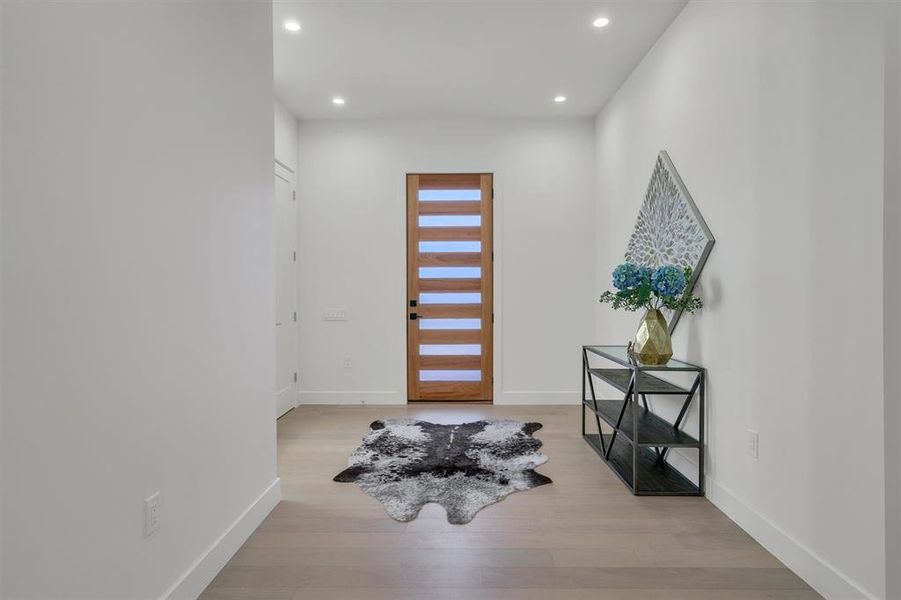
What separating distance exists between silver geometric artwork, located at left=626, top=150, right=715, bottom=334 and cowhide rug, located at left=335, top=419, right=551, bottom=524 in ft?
4.44

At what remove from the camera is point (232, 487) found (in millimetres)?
2041

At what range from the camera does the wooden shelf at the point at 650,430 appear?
2.58m

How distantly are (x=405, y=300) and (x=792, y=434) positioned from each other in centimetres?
341

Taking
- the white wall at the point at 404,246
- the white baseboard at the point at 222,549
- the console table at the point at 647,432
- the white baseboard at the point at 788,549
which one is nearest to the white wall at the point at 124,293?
the white baseboard at the point at 222,549

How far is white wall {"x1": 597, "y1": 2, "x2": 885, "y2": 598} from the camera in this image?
5.21 feet

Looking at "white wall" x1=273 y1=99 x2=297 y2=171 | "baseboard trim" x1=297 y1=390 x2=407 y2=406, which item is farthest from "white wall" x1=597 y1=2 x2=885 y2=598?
"white wall" x1=273 y1=99 x2=297 y2=171

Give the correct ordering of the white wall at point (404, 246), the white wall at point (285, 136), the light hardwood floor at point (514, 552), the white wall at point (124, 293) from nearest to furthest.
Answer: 1. the white wall at point (124, 293)
2. the light hardwood floor at point (514, 552)
3. the white wall at point (285, 136)
4. the white wall at point (404, 246)

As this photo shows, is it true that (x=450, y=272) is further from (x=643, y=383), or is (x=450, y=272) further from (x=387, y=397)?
(x=643, y=383)

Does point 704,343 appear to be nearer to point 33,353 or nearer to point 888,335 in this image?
point 888,335

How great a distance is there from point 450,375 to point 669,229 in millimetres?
2570

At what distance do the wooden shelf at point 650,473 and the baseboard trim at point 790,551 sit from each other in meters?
0.19

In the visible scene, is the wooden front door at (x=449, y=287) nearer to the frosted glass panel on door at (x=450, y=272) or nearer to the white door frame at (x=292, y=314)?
the frosted glass panel on door at (x=450, y=272)

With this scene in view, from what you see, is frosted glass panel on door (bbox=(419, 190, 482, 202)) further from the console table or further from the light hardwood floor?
the light hardwood floor

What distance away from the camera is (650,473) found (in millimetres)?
2865
